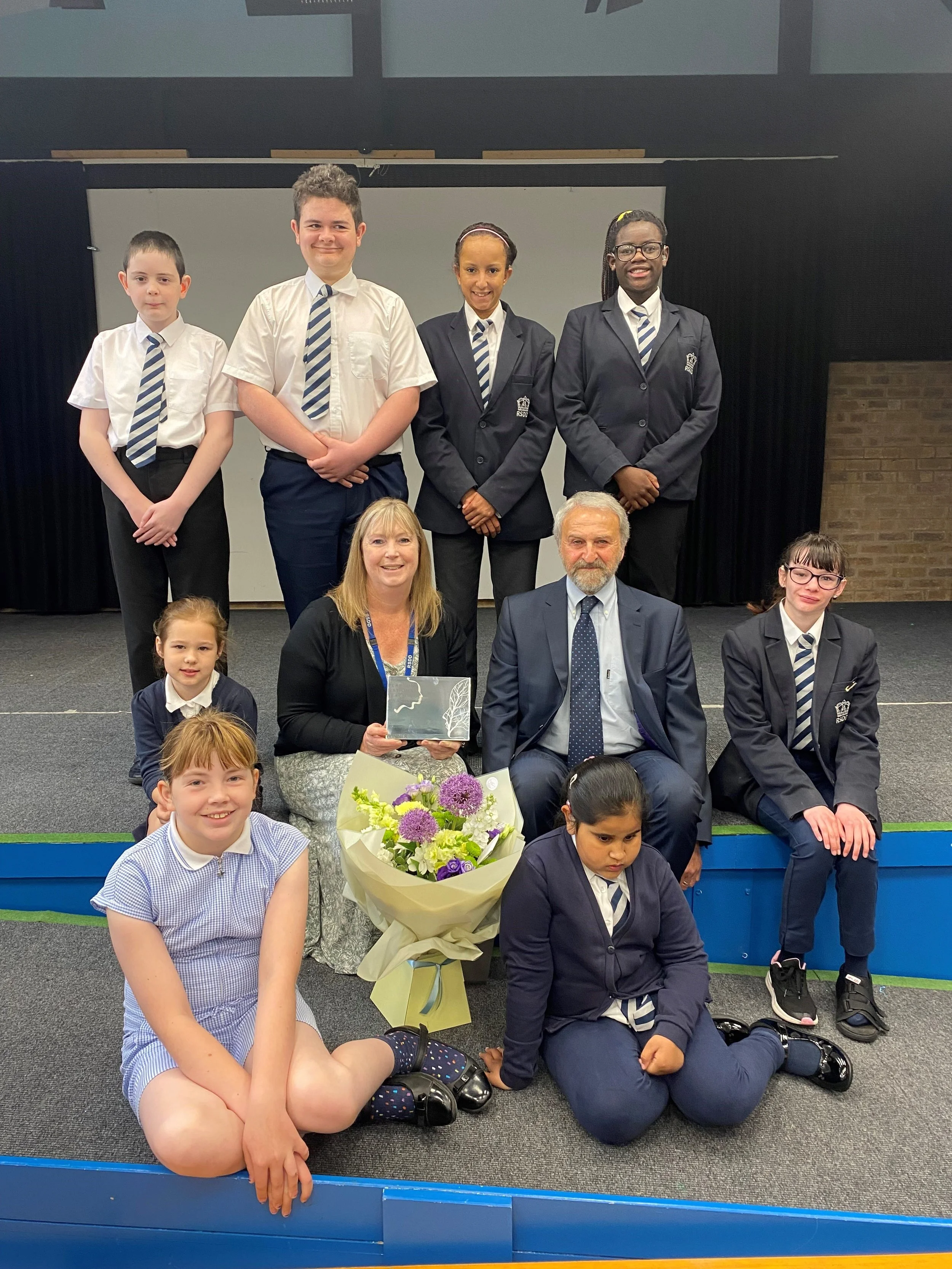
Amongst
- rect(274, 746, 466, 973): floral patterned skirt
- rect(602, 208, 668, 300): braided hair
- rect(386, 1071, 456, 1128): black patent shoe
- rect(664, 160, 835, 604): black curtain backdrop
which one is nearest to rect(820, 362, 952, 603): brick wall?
rect(664, 160, 835, 604): black curtain backdrop

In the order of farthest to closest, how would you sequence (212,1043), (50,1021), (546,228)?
(546,228) → (50,1021) → (212,1043)

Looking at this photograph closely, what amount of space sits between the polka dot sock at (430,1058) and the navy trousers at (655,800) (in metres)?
0.51

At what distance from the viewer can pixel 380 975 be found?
209 centimetres

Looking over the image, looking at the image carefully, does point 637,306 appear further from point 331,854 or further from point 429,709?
point 331,854

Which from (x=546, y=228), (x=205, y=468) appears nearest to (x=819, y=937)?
(x=205, y=468)

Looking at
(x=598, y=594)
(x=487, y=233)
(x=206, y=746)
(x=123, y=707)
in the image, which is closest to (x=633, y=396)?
(x=487, y=233)

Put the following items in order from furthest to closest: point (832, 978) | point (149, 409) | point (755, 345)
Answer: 1. point (755, 345)
2. point (149, 409)
3. point (832, 978)

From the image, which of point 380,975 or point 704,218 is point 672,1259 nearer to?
point 380,975

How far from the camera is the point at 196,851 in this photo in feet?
5.34

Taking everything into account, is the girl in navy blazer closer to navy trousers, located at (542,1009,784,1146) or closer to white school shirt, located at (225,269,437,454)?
white school shirt, located at (225,269,437,454)

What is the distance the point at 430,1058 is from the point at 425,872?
0.36 meters

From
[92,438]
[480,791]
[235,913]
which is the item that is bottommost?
[235,913]

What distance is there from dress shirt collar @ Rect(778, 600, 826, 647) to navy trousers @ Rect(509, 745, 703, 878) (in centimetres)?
43

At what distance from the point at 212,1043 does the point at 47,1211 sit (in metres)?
0.34
